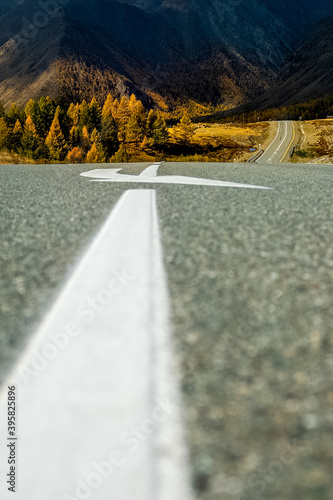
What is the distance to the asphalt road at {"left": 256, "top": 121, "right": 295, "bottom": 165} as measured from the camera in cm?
7700

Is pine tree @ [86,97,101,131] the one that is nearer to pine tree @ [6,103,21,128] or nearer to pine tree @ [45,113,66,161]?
pine tree @ [45,113,66,161]

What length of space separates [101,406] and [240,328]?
53 centimetres

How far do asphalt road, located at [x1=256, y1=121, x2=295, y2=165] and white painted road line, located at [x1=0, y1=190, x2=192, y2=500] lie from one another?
7812 cm

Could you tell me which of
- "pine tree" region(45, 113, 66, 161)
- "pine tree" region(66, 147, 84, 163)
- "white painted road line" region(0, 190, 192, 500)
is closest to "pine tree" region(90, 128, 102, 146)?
"pine tree" region(66, 147, 84, 163)

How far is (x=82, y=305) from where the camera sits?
1570mm

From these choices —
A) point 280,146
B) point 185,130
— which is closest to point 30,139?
point 185,130

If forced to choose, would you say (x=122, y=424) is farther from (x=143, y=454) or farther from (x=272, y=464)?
(x=272, y=464)

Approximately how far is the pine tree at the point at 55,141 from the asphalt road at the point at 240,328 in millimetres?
59541

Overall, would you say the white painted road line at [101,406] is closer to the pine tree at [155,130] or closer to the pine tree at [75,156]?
the pine tree at [75,156]

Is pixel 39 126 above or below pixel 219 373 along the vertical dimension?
above

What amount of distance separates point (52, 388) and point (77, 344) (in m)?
0.21

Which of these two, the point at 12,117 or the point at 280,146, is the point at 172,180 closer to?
the point at 12,117

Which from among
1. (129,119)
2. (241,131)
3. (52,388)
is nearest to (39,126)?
(129,119)

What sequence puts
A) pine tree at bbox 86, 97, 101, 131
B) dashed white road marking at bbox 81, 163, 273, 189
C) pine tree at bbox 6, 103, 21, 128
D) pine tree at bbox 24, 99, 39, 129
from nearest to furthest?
dashed white road marking at bbox 81, 163, 273, 189 → pine tree at bbox 6, 103, 21, 128 → pine tree at bbox 24, 99, 39, 129 → pine tree at bbox 86, 97, 101, 131
